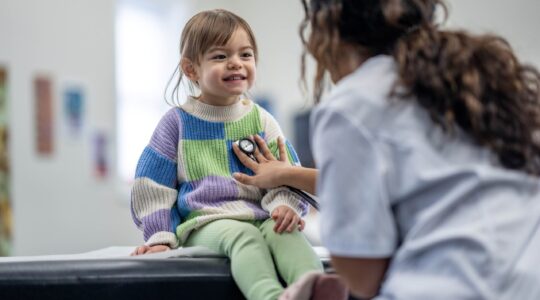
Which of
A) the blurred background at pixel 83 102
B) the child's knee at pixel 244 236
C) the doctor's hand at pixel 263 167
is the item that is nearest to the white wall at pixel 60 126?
the blurred background at pixel 83 102

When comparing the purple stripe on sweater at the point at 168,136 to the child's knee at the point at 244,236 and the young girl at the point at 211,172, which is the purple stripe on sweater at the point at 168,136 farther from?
the child's knee at the point at 244,236

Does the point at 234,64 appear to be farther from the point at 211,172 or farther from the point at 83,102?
the point at 83,102

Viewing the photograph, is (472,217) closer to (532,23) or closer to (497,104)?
(497,104)

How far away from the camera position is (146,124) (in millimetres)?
6047

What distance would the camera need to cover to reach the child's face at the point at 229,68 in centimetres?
150

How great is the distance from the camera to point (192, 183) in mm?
1490

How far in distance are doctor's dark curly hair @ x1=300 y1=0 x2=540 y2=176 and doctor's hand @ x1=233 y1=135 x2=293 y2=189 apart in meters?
0.40

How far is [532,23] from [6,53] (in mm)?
3928

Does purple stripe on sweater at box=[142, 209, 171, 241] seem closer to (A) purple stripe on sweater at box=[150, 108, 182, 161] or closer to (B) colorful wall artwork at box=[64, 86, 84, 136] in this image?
(A) purple stripe on sweater at box=[150, 108, 182, 161]

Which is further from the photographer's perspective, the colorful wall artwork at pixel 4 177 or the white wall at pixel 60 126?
the white wall at pixel 60 126

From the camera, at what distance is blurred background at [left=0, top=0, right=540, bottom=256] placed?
4.70 meters

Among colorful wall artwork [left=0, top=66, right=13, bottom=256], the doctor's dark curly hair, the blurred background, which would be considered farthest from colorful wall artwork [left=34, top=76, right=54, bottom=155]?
the doctor's dark curly hair

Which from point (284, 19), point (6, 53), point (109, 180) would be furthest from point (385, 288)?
point (284, 19)

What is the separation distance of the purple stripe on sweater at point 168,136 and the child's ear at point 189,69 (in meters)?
0.09
